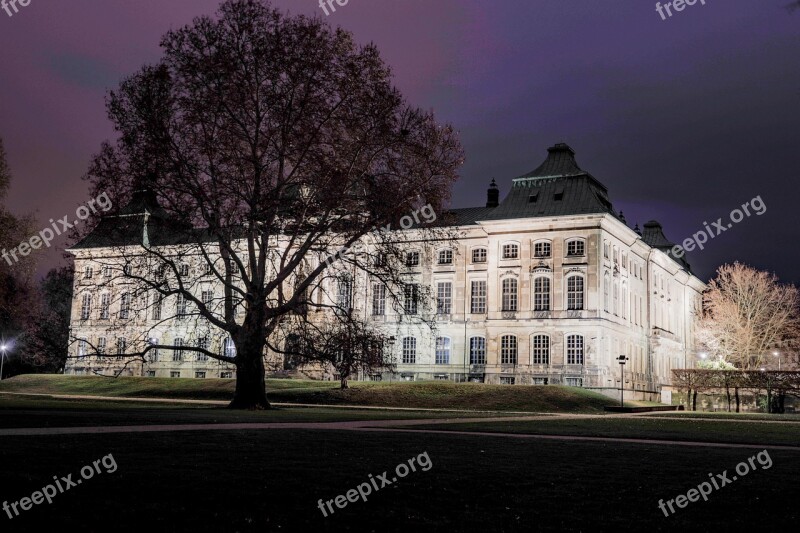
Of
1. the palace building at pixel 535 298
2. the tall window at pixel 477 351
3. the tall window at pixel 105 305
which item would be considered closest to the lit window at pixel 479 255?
the palace building at pixel 535 298

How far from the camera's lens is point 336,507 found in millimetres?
8914

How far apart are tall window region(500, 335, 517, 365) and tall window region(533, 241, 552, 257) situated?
21.2 feet

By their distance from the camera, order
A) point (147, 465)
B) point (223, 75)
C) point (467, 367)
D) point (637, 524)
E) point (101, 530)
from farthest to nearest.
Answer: point (467, 367), point (223, 75), point (147, 465), point (637, 524), point (101, 530)

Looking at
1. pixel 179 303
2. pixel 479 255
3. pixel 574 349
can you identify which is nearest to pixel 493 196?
pixel 479 255

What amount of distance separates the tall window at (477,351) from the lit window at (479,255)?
238 inches

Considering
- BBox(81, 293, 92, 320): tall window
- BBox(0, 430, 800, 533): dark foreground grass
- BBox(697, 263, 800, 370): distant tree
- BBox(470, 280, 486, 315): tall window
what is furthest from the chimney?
BBox(0, 430, 800, 533): dark foreground grass

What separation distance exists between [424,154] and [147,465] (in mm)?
22339

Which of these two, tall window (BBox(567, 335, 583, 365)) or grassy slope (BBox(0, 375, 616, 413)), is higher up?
tall window (BBox(567, 335, 583, 365))

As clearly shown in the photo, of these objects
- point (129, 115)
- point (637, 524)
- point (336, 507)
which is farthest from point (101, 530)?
point (129, 115)

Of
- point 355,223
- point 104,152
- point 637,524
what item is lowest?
point 637,524

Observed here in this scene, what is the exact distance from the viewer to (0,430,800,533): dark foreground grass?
26.9 feet

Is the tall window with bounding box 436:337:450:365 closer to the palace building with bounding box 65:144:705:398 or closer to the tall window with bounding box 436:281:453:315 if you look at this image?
the palace building with bounding box 65:144:705:398

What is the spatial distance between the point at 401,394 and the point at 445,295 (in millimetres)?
20786

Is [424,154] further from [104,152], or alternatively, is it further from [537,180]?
[537,180]
